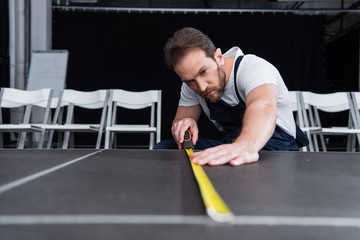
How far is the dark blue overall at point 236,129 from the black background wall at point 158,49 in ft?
17.7

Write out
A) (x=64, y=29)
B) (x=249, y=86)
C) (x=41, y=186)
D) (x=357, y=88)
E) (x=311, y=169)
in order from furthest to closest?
1. (x=357, y=88)
2. (x=64, y=29)
3. (x=249, y=86)
4. (x=311, y=169)
5. (x=41, y=186)

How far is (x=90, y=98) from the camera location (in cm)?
364

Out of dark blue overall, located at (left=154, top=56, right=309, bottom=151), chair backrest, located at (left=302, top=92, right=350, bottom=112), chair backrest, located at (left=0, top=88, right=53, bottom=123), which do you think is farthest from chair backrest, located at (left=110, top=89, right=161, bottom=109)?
dark blue overall, located at (left=154, top=56, right=309, bottom=151)

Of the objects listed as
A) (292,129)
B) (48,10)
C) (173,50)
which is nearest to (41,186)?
(173,50)

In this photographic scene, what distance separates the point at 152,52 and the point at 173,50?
586cm

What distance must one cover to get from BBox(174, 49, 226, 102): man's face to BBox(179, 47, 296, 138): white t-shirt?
0.22 feet

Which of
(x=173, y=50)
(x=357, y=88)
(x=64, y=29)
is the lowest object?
(x=357, y=88)

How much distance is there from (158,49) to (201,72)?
5913 millimetres

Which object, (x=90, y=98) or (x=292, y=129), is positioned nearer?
(x=292, y=129)

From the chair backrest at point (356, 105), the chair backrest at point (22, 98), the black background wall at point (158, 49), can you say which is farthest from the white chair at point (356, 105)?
the black background wall at point (158, 49)

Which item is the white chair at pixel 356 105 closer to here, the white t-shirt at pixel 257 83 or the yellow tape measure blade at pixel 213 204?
the white t-shirt at pixel 257 83

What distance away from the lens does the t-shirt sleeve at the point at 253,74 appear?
1114 millimetres

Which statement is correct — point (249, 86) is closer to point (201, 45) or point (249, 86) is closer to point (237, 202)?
point (201, 45)

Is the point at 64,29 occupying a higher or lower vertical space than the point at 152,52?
higher
